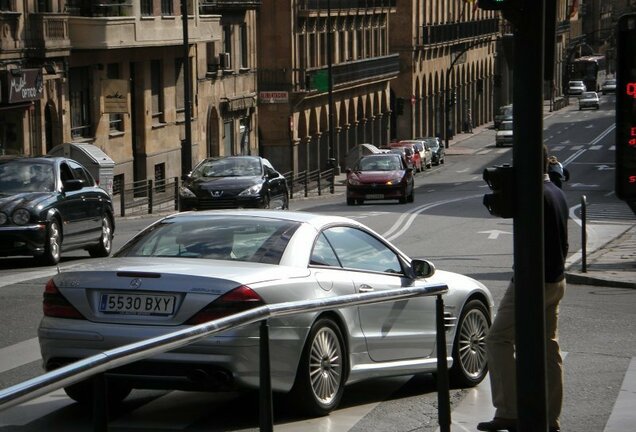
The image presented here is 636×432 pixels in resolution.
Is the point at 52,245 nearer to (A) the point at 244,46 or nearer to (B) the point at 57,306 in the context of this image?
(B) the point at 57,306

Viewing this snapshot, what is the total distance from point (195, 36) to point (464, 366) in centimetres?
4619

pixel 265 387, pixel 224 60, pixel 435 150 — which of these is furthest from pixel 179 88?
pixel 265 387

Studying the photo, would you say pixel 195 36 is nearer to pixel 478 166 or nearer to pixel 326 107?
pixel 326 107

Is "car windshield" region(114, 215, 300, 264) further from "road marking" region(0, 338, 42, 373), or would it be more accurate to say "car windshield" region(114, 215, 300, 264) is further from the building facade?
the building facade

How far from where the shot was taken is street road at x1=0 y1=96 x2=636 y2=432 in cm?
643

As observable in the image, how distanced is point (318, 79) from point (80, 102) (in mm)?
24736

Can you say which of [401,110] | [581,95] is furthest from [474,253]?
[581,95]

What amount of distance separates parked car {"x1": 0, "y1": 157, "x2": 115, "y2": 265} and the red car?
164ft

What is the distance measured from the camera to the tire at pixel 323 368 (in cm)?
859

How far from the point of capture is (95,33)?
47.2 meters

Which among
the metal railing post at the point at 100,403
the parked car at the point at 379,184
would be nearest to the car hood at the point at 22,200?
the metal railing post at the point at 100,403

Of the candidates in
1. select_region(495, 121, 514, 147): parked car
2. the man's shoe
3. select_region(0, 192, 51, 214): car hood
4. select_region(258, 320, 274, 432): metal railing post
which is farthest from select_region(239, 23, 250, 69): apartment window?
select_region(258, 320, 274, 432): metal railing post

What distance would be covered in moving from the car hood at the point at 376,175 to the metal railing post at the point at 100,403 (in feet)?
139

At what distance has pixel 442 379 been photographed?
8.55m
